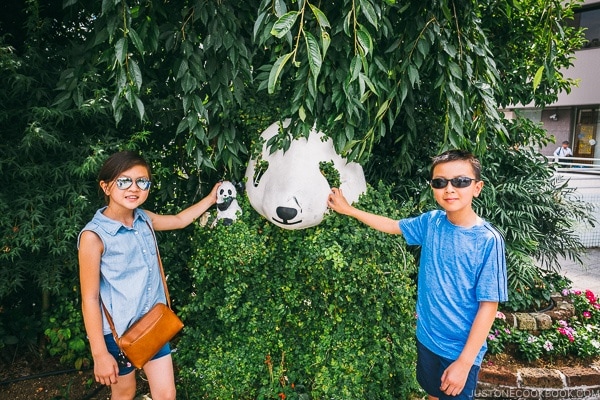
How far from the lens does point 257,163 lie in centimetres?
276

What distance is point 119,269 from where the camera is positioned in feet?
6.96


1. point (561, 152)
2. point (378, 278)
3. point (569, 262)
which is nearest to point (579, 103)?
point (561, 152)

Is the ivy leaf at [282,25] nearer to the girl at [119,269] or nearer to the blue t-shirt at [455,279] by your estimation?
the girl at [119,269]

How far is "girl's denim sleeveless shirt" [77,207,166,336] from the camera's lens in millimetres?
2096

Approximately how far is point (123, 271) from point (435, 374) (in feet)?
4.86

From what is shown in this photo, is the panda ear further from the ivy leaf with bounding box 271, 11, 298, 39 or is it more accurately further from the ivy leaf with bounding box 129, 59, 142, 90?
the ivy leaf with bounding box 271, 11, 298, 39

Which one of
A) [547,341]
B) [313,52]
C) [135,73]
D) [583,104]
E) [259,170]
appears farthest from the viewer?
[583,104]

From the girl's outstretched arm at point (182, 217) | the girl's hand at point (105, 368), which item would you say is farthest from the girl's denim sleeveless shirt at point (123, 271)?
the girl's outstretched arm at point (182, 217)

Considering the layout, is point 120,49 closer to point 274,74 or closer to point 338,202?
point 274,74

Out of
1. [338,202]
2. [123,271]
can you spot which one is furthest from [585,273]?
[123,271]

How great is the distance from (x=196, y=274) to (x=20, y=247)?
101 centimetres

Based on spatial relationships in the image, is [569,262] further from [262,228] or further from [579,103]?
[579,103]

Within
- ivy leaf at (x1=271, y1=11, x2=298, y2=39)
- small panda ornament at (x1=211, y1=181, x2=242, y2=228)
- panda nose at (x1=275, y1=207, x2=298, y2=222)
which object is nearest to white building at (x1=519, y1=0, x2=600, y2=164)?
small panda ornament at (x1=211, y1=181, x2=242, y2=228)

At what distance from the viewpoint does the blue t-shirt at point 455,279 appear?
1939 mm
